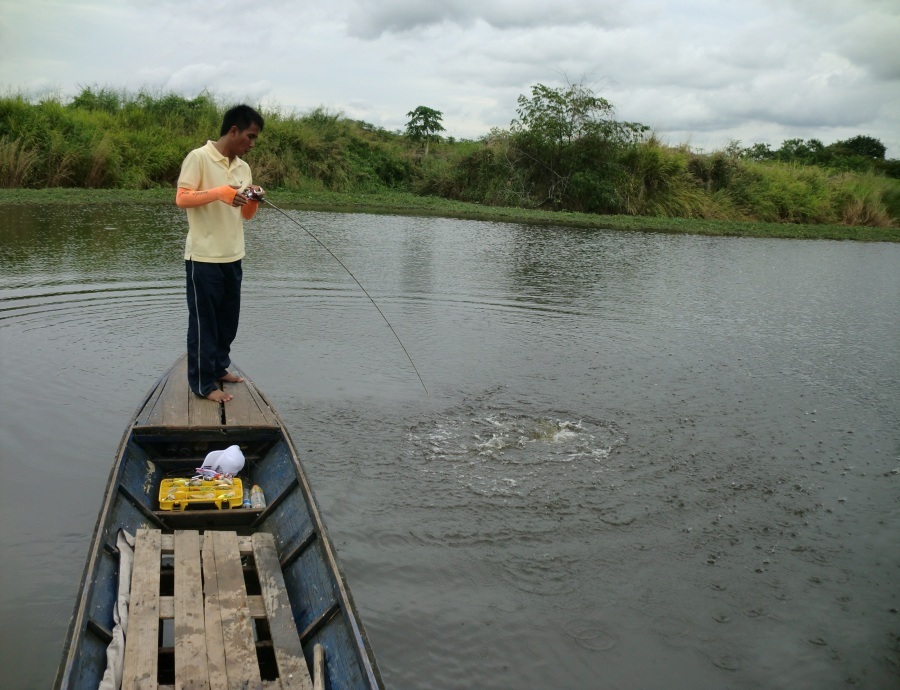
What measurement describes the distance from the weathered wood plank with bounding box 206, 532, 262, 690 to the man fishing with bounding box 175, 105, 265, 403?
1712mm

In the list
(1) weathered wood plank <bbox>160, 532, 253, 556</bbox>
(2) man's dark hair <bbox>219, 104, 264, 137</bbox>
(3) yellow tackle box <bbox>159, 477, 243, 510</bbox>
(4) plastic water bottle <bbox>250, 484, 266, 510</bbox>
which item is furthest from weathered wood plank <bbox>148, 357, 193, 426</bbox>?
(2) man's dark hair <bbox>219, 104, 264, 137</bbox>

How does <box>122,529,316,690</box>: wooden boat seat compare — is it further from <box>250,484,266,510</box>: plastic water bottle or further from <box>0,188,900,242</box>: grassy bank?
<box>0,188,900,242</box>: grassy bank

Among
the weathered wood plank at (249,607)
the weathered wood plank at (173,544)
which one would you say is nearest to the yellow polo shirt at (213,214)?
the weathered wood plank at (173,544)

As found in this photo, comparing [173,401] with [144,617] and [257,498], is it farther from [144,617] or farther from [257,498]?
[144,617]

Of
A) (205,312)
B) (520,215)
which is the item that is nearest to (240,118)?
(205,312)

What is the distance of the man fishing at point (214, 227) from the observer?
4656mm

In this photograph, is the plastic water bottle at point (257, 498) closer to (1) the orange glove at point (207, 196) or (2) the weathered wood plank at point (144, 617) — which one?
(2) the weathered wood plank at point (144, 617)

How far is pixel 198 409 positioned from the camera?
4.74 metres

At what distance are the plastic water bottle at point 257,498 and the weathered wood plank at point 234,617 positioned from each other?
486 millimetres

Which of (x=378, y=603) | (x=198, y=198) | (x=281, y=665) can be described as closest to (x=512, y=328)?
(x=198, y=198)

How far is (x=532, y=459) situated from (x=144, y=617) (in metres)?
3.07

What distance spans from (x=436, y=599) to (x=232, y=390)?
226cm

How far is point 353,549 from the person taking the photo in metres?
4.11

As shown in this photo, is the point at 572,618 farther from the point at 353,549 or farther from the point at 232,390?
the point at 232,390
